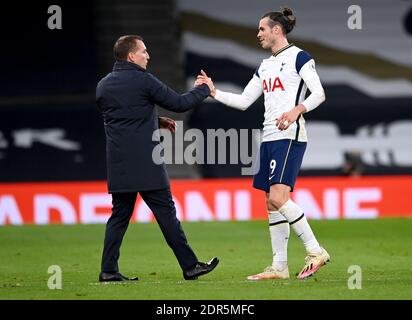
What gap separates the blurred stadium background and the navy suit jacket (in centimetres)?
1124

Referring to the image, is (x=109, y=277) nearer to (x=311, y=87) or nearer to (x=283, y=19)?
(x=311, y=87)

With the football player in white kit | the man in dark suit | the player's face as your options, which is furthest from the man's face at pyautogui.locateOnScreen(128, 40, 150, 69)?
the player's face

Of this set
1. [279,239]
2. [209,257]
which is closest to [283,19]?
[279,239]

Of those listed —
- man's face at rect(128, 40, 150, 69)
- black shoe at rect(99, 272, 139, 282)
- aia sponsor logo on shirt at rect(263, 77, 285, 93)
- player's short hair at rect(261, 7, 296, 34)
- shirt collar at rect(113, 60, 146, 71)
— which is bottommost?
black shoe at rect(99, 272, 139, 282)

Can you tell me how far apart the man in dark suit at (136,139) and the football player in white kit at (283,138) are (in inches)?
18.7

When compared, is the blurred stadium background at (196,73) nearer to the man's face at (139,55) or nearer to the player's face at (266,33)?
the player's face at (266,33)

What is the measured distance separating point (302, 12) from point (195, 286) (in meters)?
14.2

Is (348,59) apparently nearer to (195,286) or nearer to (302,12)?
(302,12)

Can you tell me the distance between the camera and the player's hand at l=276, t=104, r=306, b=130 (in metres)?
8.19

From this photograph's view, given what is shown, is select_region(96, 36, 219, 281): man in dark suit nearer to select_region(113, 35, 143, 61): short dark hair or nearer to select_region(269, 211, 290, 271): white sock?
select_region(113, 35, 143, 61): short dark hair

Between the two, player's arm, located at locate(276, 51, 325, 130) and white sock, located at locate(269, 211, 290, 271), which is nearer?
player's arm, located at locate(276, 51, 325, 130)

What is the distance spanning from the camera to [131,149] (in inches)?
328

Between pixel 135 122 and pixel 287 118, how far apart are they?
1.24 meters

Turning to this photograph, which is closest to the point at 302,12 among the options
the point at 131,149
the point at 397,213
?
the point at 397,213
